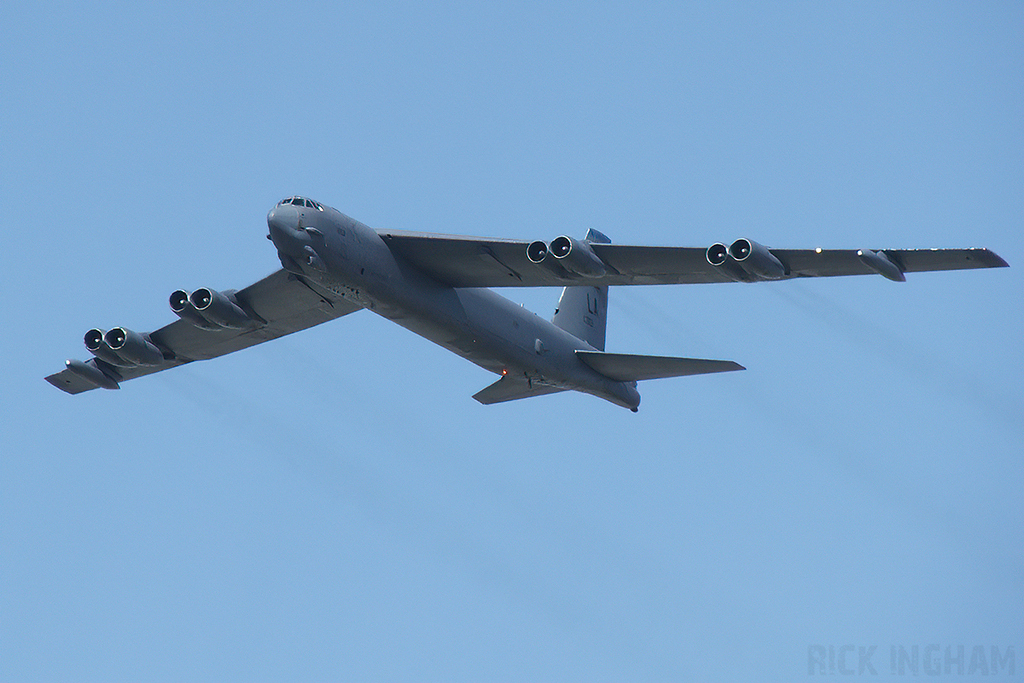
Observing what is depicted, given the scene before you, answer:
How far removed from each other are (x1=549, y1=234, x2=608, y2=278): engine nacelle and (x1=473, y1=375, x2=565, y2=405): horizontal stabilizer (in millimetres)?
6383

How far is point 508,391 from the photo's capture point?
39.5 m

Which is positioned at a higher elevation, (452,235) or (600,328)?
(600,328)

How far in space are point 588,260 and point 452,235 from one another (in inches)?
161

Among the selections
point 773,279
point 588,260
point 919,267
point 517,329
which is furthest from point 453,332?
point 919,267

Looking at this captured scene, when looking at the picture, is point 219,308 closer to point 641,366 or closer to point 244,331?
point 244,331

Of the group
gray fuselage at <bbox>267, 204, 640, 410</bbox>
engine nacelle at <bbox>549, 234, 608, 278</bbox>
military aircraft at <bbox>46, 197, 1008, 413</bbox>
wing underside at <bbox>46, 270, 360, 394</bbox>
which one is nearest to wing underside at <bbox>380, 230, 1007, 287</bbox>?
military aircraft at <bbox>46, 197, 1008, 413</bbox>

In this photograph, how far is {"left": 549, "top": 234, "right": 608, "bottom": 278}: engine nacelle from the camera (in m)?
32.5

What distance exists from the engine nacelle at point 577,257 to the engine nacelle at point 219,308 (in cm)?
982

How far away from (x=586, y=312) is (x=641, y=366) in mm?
5229

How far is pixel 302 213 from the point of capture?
108 feet

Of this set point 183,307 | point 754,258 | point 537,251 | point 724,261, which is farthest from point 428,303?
point 754,258

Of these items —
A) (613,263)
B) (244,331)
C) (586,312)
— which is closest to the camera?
(613,263)

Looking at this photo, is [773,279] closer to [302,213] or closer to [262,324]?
[302,213]

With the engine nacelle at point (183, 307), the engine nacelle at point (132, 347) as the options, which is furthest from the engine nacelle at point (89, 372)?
the engine nacelle at point (183, 307)
